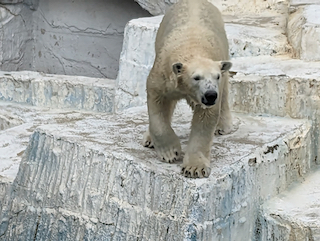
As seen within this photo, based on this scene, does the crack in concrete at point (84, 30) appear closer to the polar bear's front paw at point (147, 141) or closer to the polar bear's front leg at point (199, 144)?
the polar bear's front paw at point (147, 141)

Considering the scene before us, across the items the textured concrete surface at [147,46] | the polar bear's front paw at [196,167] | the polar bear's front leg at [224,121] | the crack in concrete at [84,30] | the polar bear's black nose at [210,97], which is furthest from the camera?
the crack in concrete at [84,30]

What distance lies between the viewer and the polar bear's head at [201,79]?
2354mm

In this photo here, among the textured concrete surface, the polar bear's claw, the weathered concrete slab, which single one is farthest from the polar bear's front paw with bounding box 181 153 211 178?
the textured concrete surface

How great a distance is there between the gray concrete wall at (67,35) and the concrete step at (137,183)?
4.70 m

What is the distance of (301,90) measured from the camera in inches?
151

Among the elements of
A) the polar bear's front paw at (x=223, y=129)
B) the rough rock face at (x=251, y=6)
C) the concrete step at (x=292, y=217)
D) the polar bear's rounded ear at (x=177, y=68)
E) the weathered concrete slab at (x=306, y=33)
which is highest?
the rough rock face at (x=251, y=6)

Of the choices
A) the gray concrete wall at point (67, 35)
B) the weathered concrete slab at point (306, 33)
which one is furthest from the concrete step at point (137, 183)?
the gray concrete wall at point (67, 35)

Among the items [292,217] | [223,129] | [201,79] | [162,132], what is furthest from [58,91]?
[201,79]

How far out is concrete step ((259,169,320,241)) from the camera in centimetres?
295

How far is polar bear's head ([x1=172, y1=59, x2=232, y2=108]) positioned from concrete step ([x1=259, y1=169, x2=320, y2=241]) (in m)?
0.96

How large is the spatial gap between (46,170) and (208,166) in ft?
3.90

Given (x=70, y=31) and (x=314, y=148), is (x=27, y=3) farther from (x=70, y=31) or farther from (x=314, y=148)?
(x=314, y=148)

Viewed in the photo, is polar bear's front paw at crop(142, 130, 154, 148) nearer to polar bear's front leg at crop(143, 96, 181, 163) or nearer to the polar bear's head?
polar bear's front leg at crop(143, 96, 181, 163)

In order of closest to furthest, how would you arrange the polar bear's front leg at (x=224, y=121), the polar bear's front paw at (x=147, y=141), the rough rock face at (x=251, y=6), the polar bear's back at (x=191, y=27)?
1. the polar bear's back at (x=191, y=27)
2. the polar bear's front paw at (x=147, y=141)
3. the polar bear's front leg at (x=224, y=121)
4. the rough rock face at (x=251, y=6)
